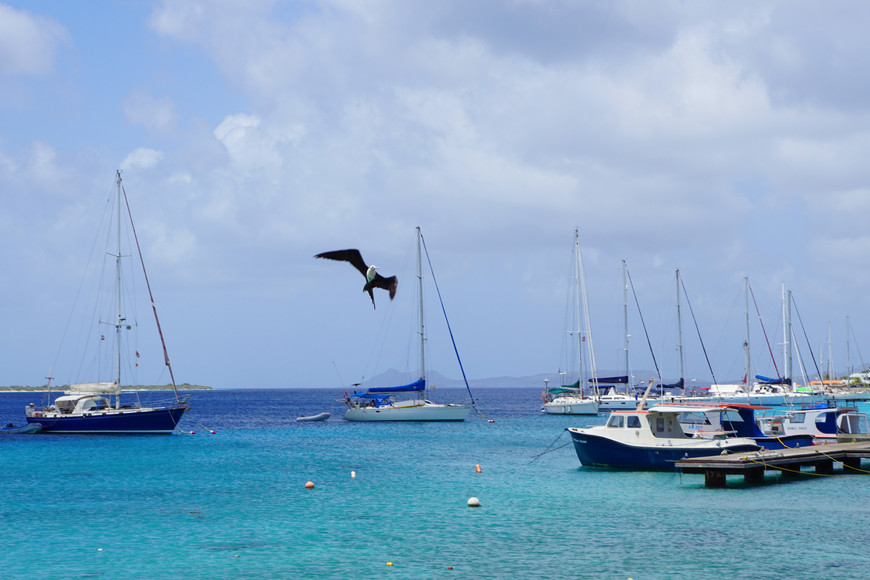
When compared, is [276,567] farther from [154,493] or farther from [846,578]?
[154,493]

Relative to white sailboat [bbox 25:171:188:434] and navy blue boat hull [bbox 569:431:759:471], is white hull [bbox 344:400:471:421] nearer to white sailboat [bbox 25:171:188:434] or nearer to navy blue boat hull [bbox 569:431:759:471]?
white sailboat [bbox 25:171:188:434]

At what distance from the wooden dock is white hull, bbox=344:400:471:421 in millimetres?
42401

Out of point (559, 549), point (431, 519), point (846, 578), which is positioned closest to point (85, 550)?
point (431, 519)

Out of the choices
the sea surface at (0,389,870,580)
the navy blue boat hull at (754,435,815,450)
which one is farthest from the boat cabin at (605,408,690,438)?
the navy blue boat hull at (754,435,815,450)

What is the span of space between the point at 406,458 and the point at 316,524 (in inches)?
840

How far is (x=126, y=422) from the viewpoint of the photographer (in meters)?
63.0

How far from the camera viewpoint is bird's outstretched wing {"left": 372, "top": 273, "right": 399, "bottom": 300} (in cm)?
3166

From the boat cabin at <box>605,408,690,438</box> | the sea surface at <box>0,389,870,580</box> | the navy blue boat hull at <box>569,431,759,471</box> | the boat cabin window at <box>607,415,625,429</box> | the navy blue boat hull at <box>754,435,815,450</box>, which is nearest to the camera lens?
the sea surface at <box>0,389,870,580</box>

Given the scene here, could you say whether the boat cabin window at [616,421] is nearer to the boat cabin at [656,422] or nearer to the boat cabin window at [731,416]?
the boat cabin at [656,422]

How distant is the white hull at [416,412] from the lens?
77.2 m

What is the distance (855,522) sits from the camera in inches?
983

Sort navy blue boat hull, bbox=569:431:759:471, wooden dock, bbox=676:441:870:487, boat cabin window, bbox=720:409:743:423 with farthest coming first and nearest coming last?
boat cabin window, bbox=720:409:743:423 → navy blue boat hull, bbox=569:431:759:471 → wooden dock, bbox=676:441:870:487

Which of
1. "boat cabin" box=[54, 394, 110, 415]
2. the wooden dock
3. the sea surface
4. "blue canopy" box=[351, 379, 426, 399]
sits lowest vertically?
the sea surface

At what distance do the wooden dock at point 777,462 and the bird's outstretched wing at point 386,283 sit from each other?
12.0m
